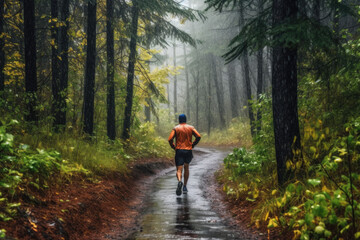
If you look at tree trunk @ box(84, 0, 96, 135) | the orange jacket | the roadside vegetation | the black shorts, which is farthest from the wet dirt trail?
tree trunk @ box(84, 0, 96, 135)

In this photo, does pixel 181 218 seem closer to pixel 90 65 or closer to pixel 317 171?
pixel 317 171

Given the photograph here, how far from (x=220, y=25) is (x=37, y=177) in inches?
1072

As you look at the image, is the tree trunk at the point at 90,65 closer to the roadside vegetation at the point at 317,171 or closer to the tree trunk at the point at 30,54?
the tree trunk at the point at 30,54

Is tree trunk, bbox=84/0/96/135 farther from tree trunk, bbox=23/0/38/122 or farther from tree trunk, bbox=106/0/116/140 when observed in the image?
tree trunk, bbox=23/0/38/122

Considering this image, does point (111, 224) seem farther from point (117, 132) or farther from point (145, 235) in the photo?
point (117, 132)

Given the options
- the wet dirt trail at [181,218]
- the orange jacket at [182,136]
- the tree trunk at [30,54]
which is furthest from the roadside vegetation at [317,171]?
the tree trunk at [30,54]

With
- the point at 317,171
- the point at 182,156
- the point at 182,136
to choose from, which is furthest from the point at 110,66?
the point at 317,171

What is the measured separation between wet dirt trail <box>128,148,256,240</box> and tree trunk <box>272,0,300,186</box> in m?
1.70

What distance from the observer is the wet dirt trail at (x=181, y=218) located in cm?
486

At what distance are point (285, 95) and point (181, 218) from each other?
10.8 ft

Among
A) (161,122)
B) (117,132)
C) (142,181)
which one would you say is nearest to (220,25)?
(161,122)

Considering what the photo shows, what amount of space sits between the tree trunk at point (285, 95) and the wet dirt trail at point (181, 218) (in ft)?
5.58

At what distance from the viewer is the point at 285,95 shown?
18.5 ft

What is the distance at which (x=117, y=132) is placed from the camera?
14352mm
